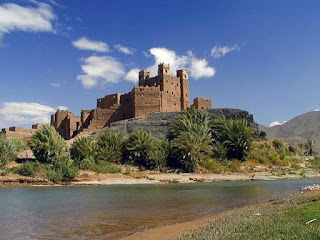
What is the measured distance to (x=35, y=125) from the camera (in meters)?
61.2

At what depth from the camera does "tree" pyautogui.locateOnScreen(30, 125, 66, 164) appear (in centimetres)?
3491

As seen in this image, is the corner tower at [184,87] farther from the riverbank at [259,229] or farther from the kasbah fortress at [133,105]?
the riverbank at [259,229]

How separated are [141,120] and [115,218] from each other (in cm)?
4105

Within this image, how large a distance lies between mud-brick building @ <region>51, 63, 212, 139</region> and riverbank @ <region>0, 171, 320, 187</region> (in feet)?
71.4

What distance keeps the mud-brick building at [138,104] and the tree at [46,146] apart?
820 inches

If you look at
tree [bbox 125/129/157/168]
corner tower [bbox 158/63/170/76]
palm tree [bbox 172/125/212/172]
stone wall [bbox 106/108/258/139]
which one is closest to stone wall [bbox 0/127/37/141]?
stone wall [bbox 106/108/258/139]

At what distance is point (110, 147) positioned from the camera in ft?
129

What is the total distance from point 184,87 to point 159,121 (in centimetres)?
1424

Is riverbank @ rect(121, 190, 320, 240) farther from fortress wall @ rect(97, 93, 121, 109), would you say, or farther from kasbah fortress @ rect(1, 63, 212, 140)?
fortress wall @ rect(97, 93, 121, 109)

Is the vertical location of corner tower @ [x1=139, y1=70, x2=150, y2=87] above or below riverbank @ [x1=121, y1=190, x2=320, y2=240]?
above

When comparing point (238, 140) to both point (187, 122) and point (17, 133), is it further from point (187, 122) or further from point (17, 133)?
point (17, 133)

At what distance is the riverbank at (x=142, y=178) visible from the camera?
31.6 metres

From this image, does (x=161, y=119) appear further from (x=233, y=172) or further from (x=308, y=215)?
(x=308, y=215)

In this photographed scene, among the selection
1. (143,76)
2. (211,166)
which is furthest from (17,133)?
(211,166)
